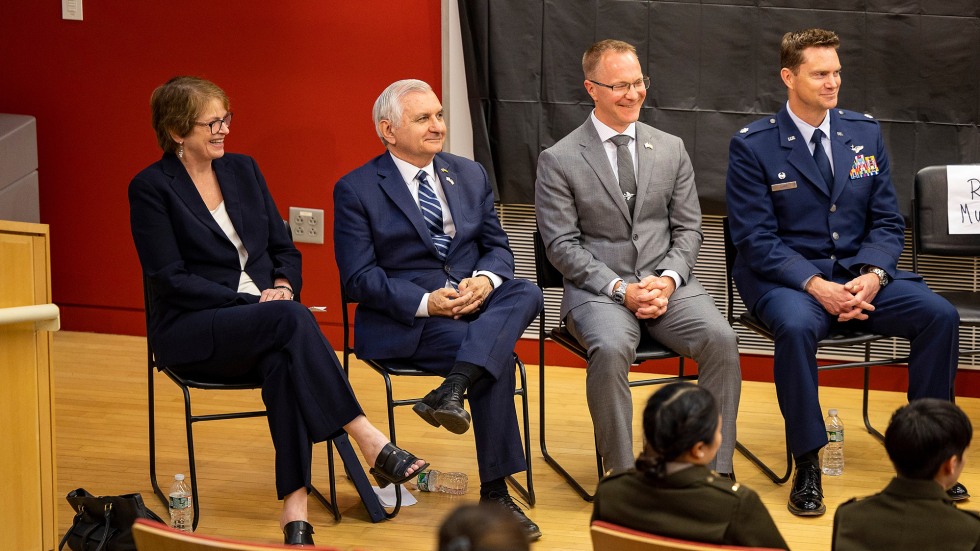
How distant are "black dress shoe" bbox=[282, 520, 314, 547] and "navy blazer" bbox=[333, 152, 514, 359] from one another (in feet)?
2.02

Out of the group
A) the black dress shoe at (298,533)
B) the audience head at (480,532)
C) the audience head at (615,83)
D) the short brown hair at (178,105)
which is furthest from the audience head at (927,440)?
the short brown hair at (178,105)

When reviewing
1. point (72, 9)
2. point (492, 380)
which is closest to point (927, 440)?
point (492, 380)

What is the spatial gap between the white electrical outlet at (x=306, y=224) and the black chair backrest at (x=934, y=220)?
2.60 meters

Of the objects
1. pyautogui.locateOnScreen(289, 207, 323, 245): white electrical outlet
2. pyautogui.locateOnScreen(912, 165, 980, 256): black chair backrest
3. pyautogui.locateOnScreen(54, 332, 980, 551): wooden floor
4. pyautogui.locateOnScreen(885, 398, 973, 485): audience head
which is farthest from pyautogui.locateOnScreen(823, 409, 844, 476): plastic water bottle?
pyautogui.locateOnScreen(289, 207, 323, 245): white electrical outlet

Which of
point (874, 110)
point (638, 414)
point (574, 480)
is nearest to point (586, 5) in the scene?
point (874, 110)

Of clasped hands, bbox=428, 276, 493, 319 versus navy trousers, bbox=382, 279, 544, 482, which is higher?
clasped hands, bbox=428, 276, 493, 319

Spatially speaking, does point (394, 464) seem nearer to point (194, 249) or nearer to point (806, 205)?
point (194, 249)

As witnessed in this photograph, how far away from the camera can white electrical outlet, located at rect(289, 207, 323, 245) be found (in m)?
5.34

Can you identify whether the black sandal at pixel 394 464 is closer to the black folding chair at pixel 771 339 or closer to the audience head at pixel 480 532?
the black folding chair at pixel 771 339

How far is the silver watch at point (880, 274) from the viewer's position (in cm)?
388

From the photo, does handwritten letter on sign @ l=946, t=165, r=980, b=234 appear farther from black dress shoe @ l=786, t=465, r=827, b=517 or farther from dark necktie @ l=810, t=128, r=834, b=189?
black dress shoe @ l=786, t=465, r=827, b=517

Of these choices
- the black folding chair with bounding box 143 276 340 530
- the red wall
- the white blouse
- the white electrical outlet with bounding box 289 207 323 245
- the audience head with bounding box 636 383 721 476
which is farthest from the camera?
the white electrical outlet with bounding box 289 207 323 245

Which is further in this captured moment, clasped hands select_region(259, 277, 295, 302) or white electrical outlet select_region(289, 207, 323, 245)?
white electrical outlet select_region(289, 207, 323, 245)

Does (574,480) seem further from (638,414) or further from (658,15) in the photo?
(658,15)
